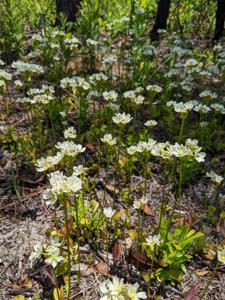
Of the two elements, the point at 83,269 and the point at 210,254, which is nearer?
the point at 83,269

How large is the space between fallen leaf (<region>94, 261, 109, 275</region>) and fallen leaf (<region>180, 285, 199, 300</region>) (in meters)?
0.56

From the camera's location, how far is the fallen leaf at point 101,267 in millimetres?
2633

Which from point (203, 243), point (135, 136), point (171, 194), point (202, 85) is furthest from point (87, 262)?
point (202, 85)

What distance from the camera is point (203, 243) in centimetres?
283

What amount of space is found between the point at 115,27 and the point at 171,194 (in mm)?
3850

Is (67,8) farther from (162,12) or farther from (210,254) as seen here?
(210,254)

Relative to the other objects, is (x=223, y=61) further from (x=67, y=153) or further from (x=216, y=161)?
(x=67, y=153)

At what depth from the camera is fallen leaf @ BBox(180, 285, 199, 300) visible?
2457 mm

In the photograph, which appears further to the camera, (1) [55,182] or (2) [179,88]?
(2) [179,88]

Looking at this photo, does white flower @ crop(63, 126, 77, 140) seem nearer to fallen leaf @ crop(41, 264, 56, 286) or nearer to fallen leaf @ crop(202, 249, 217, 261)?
fallen leaf @ crop(41, 264, 56, 286)

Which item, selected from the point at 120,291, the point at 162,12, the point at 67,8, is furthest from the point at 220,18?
the point at 120,291

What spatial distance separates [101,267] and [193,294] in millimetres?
651

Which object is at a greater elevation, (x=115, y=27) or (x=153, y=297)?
(x=115, y=27)

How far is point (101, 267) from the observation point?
105 inches
